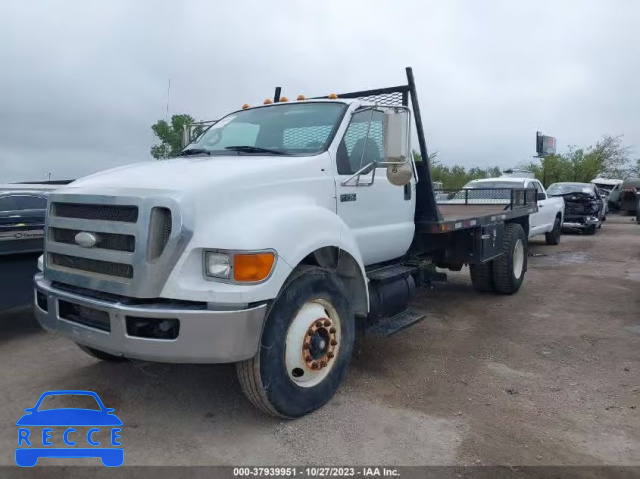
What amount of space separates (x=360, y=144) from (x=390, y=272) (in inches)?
47.8

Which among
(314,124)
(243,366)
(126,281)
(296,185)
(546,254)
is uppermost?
(314,124)

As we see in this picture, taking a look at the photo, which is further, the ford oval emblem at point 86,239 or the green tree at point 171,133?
the green tree at point 171,133

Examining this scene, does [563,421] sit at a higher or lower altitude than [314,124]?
lower

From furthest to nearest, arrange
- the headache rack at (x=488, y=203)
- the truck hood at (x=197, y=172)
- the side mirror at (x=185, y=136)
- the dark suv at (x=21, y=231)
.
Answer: the headache rack at (x=488, y=203)
the side mirror at (x=185, y=136)
the dark suv at (x=21, y=231)
the truck hood at (x=197, y=172)

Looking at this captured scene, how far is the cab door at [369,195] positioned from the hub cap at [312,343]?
33.7 inches

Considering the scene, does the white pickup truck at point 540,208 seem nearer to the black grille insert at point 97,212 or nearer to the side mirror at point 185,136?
the side mirror at point 185,136

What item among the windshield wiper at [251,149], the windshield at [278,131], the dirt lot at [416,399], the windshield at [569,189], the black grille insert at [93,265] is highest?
the windshield at [278,131]

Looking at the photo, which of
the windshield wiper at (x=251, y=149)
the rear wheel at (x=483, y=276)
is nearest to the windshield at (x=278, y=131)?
the windshield wiper at (x=251, y=149)

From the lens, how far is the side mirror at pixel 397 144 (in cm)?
404

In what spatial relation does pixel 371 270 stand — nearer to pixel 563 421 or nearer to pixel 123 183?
pixel 563 421

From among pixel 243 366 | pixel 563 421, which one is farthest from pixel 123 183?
pixel 563 421

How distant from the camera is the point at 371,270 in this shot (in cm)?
491

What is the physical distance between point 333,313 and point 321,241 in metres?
0.58

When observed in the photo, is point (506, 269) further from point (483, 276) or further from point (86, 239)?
point (86, 239)
